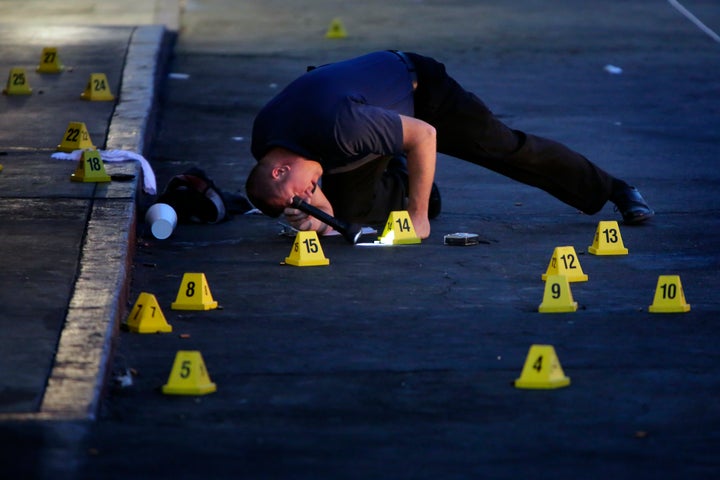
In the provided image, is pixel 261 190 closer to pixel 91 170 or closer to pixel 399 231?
pixel 399 231

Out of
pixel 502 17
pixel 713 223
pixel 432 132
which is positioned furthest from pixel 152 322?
pixel 502 17

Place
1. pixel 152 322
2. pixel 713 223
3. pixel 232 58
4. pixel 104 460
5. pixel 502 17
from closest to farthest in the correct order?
pixel 104 460
pixel 152 322
pixel 713 223
pixel 232 58
pixel 502 17

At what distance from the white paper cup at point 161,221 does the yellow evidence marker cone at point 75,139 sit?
1.24 metres

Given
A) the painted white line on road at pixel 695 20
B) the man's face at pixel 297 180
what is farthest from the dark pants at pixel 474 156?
the painted white line on road at pixel 695 20

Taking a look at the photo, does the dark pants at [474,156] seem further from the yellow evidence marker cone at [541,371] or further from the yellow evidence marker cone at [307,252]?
the yellow evidence marker cone at [541,371]

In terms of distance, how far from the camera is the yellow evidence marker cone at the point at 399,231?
8914 millimetres

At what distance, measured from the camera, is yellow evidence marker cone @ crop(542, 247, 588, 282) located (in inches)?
315

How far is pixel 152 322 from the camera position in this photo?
23.1 ft

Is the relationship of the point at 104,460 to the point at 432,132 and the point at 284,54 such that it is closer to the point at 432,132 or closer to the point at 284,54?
the point at 432,132

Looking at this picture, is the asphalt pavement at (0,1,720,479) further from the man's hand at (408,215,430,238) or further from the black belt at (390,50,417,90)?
the black belt at (390,50,417,90)

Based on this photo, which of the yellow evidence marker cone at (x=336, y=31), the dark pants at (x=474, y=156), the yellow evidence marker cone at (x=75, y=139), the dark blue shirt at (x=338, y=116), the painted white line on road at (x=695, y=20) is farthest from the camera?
the painted white line on road at (x=695, y=20)

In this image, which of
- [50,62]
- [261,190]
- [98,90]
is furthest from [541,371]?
[50,62]

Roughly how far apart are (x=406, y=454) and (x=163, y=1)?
47.2 feet

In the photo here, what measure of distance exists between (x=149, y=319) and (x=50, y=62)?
6.91 meters
